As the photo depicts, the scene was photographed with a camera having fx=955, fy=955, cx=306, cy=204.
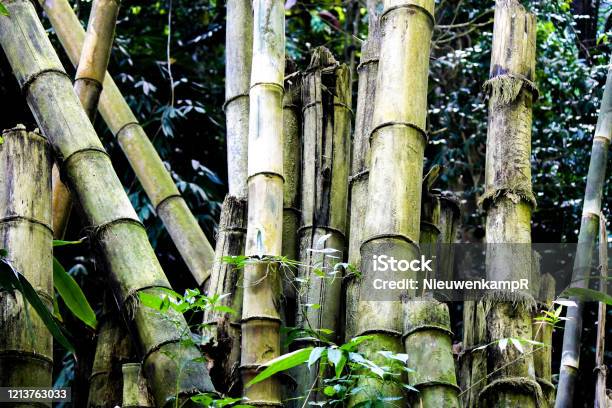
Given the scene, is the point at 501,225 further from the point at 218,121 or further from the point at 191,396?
the point at 218,121

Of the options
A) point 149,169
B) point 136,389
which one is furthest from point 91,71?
point 136,389

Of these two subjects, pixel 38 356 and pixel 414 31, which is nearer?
pixel 38 356

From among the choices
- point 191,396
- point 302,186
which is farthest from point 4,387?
point 302,186

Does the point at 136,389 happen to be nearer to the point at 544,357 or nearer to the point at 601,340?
the point at 544,357

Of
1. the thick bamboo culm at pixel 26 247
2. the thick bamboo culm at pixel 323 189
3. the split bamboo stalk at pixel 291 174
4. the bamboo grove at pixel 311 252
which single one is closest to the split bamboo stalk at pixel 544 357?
the bamboo grove at pixel 311 252

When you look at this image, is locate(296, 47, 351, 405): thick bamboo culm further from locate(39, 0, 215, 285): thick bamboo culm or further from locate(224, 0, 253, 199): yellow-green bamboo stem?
locate(39, 0, 215, 285): thick bamboo culm

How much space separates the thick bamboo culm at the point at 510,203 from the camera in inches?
83.2

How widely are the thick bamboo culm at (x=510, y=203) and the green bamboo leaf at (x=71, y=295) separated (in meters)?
0.99

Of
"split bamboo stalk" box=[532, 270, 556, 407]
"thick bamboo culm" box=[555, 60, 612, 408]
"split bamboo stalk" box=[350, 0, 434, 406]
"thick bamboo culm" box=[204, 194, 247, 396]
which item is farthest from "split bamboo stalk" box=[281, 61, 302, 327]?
"thick bamboo culm" box=[555, 60, 612, 408]

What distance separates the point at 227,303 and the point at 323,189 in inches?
16.5

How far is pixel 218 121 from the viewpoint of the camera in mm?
5082

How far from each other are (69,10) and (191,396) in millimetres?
1592

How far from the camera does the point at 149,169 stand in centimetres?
303

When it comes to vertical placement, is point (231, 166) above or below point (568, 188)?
below
